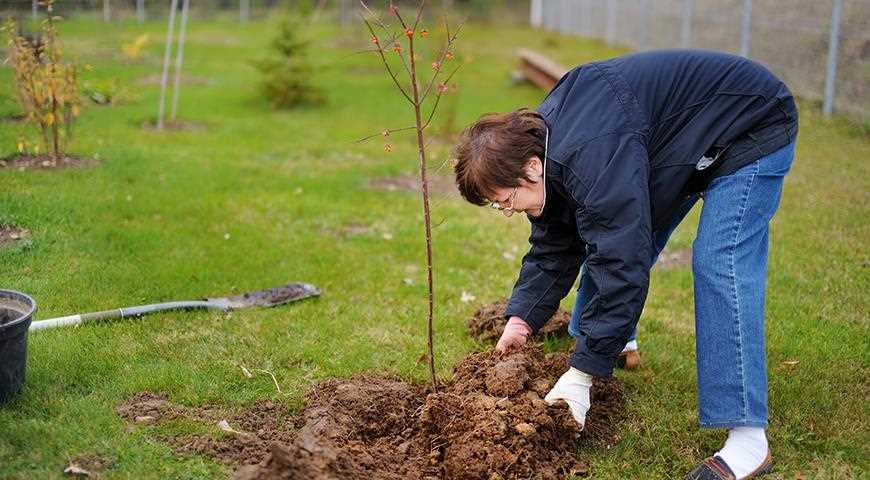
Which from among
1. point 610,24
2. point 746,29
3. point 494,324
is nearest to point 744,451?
point 494,324

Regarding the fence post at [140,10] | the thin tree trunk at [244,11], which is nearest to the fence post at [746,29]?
the fence post at [140,10]

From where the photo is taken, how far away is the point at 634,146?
114 inches

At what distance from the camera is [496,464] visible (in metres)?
3.12

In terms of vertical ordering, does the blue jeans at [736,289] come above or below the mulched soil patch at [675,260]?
above

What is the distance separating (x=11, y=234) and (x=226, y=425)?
2.80 m

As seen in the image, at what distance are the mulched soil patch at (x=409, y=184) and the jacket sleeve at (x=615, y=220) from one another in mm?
4737

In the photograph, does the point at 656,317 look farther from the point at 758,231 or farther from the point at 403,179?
the point at 403,179

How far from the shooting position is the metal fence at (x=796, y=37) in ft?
32.6

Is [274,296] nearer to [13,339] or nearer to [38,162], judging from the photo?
[13,339]

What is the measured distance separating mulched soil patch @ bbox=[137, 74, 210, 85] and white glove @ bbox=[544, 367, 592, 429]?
35.7 feet

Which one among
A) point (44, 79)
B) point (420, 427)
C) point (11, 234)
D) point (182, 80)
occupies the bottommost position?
point (420, 427)

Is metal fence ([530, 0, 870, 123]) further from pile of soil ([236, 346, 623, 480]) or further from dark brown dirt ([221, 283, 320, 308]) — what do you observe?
pile of soil ([236, 346, 623, 480])

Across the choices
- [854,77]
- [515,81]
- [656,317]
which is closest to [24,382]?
[656,317]

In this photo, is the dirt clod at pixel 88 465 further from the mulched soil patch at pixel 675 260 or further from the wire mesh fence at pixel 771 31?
the mulched soil patch at pixel 675 260
